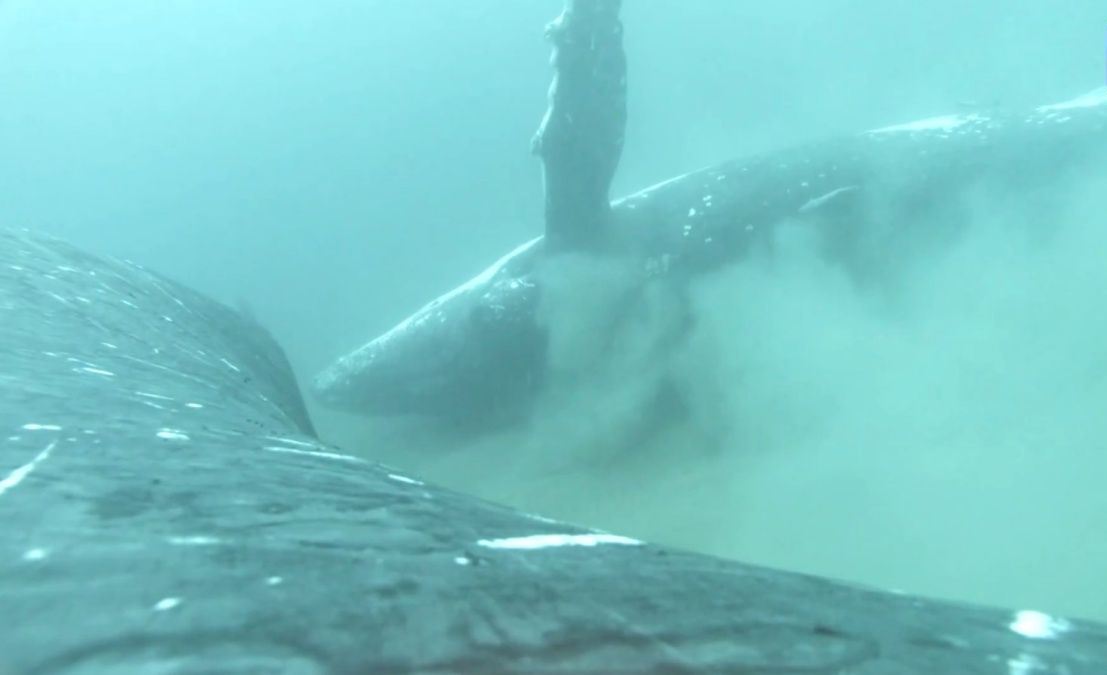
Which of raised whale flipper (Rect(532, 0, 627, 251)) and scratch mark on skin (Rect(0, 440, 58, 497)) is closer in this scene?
scratch mark on skin (Rect(0, 440, 58, 497))

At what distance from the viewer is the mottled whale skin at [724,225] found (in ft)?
16.2

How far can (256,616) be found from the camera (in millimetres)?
604

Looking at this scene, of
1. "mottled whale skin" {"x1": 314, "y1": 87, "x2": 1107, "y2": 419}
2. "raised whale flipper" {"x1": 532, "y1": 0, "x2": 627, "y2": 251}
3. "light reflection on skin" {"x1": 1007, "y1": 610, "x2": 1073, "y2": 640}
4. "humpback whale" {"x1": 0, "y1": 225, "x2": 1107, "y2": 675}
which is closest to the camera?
"humpback whale" {"x1": 0, "y1": 225, "x2": 1107, "y2": 675}

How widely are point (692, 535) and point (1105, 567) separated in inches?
56.9

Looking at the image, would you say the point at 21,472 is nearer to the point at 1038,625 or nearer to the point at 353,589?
the point at 353,589

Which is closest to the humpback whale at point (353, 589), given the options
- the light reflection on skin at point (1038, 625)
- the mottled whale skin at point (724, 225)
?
the light reflection on skin at point (1038, 625)

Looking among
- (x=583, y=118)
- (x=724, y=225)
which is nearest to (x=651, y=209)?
(x=724, y=225)

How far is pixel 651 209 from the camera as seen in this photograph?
17.1ft

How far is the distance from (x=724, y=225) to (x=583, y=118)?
1.07 m

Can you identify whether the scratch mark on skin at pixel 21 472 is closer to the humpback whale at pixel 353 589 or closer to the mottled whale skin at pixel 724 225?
the humpback whale at pixel 353 589

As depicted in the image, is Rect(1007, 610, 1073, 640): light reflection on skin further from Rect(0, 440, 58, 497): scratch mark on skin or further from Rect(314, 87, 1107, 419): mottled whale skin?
Rect(314, 87, 1107, 419): mottled whale skin

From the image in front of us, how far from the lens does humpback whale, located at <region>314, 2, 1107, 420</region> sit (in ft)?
15.8

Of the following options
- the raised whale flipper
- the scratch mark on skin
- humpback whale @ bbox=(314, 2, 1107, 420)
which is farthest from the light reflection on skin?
the raised whale flipper

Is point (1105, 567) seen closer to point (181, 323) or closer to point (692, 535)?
point (692, 535)
